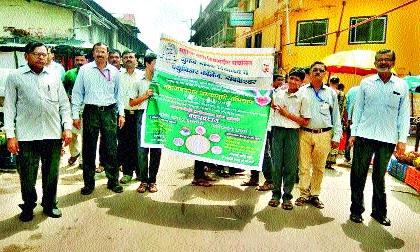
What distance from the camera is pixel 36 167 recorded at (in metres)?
4.28

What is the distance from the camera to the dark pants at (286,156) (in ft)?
16.0

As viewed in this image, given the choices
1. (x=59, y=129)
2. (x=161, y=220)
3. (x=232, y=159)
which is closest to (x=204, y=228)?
(x=161, y=220)

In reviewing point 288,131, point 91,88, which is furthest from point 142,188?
point 288,131

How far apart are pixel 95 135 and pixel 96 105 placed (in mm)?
413

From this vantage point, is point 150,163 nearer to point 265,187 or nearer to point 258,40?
point 265,187

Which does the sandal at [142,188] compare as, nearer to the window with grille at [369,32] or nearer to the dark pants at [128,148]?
the dark pants at [128,148]

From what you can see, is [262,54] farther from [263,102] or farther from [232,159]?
[232,159]

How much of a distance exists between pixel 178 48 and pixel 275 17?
47.4ft

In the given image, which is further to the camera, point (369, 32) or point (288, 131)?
point (369, 32)

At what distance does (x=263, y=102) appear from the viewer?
4.76 m

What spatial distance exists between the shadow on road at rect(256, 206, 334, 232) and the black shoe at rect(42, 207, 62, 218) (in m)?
2.34

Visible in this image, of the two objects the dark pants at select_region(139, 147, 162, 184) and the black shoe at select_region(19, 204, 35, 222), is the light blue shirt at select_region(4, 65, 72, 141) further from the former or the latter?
the dark pants at select_region(139, 147, 162, 184)

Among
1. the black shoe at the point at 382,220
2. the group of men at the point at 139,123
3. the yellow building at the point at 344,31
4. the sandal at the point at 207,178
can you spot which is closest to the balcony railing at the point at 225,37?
the yellow building at the point at 344,31

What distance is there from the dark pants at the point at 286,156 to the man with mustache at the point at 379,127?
2.34ft
